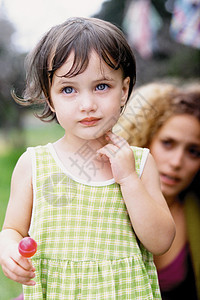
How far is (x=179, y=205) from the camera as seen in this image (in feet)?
7.10

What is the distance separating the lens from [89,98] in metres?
1.15

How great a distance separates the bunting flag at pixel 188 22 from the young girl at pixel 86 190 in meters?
2.47

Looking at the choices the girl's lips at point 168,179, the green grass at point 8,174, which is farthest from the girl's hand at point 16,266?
the green grass at point 8,174

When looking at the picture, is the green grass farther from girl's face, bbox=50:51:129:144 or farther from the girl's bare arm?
girl's face, bbox=50:51:129:144

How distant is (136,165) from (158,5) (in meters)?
10.6

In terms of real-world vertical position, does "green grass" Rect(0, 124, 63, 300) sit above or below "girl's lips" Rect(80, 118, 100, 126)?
below

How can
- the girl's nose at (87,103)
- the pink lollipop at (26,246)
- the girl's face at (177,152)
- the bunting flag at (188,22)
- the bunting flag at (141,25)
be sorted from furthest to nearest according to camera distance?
the bunting flag at (141,25)
the bunting flag at (188,22)
the girl's face at (177,152)
the girl's nose at (87,103)
the pink lollipop at (26,246)

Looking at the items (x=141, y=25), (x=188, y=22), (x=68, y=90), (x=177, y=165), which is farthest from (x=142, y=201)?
(x=141, y=25)

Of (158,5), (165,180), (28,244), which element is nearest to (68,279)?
(28,244)

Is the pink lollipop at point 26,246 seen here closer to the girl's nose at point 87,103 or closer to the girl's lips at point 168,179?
the girl's nose at point 87,103

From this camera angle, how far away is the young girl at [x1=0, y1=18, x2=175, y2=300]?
117 cm

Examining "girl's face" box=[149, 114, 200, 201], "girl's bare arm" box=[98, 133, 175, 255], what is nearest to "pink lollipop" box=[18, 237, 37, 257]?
"girl's bare arm" box=[98, 133, 175, 255]

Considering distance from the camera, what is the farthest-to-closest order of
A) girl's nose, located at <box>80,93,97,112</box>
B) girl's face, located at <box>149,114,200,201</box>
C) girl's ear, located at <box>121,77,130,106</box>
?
girl's face, located at <box>149,114,200,201</box>, girl's ear, located at <box>121,77,130,106</box>, girl's nose, located at <box>80,93,97,112</box>

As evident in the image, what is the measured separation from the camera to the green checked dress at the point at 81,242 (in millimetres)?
1209
